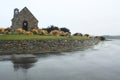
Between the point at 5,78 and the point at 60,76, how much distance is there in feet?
8.39

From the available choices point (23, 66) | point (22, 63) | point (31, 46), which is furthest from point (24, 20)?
point (23, 66)

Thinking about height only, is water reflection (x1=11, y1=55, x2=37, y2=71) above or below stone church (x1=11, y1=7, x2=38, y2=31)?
below

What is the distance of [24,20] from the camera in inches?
1869

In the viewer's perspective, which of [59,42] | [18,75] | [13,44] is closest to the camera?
[18,75]

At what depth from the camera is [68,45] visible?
29.6 meters

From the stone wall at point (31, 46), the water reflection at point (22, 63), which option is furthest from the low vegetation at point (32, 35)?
the water reflection at point (22, 63)

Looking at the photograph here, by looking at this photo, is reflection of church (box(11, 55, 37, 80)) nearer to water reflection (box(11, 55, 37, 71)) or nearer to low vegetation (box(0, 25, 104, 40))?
water reflection (box(11, 55, 37, 71))

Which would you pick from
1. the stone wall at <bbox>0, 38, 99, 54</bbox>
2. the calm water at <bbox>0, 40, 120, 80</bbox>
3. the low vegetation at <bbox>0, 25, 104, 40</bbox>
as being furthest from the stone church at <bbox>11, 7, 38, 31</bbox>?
the calm water at <bbox>0, 40, 120, 80</bbox>

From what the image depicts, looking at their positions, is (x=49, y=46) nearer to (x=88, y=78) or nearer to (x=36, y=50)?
(x=36, y=50)

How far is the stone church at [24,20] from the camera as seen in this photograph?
47.3 metres

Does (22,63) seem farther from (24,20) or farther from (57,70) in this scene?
(24,20)

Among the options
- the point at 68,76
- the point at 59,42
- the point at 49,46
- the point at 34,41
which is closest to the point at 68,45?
the point at 59,42

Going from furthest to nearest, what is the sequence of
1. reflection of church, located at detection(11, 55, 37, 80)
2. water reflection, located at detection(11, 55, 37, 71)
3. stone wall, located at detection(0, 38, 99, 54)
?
1. stone wall, located at detection(0, 38, 99, 54)
2. water reflection, located at detection(11, 55, 37, 71)
3. reflection of church, located at detection(11, 55, 37, 80)

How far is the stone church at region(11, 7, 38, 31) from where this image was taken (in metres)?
47.3
